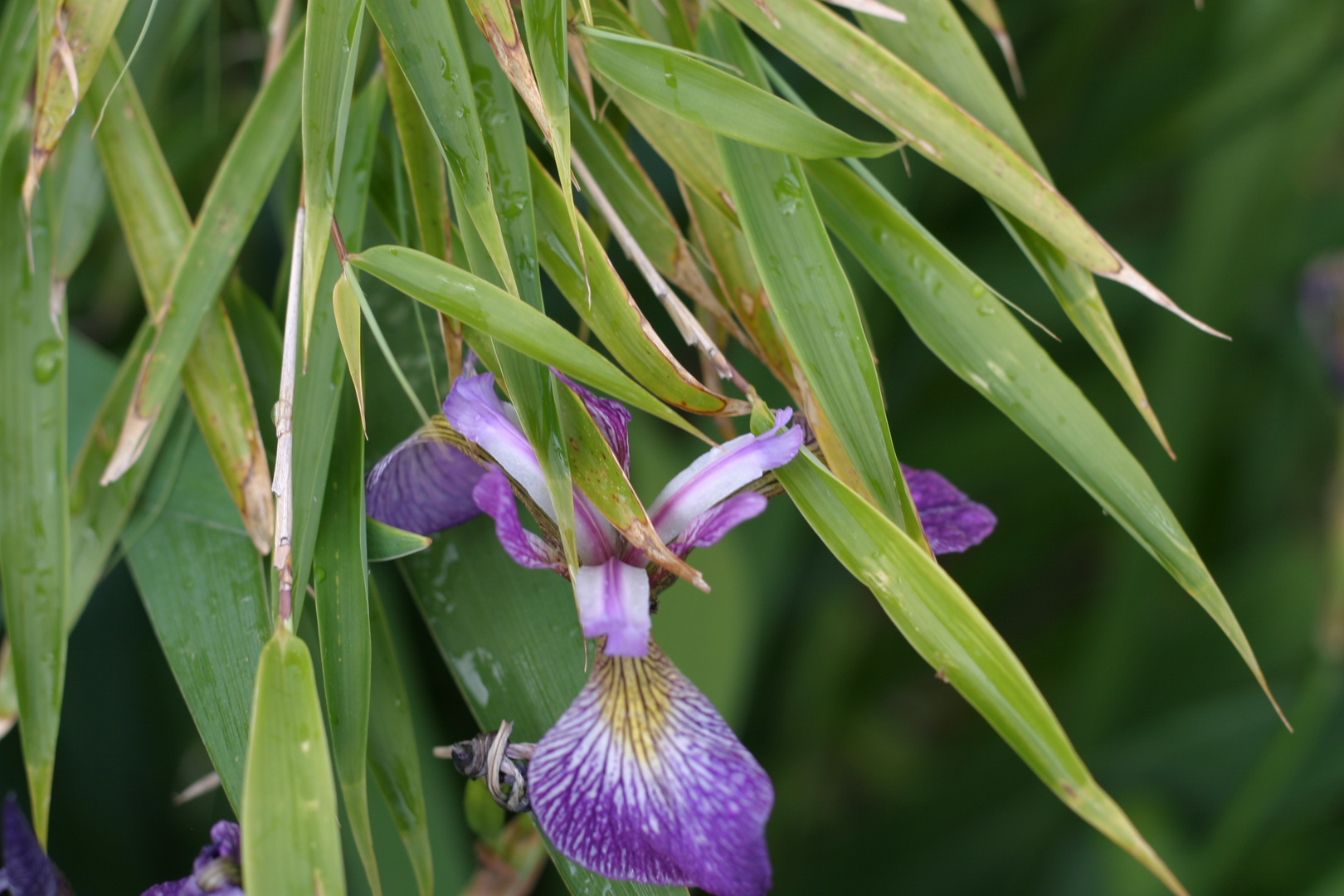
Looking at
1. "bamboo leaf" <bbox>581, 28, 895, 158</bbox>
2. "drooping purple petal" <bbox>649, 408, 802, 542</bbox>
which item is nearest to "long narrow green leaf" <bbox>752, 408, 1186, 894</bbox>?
"drooping purple petal" <bbox>649, 408, 802, 542</bbox>

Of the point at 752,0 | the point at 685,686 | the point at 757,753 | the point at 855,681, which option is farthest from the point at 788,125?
the point at 855,681

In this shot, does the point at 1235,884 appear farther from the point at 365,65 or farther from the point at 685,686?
the point at 365,65

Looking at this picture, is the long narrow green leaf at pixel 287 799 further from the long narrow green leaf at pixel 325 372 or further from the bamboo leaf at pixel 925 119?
the bamboo leaf at pixel 925 119

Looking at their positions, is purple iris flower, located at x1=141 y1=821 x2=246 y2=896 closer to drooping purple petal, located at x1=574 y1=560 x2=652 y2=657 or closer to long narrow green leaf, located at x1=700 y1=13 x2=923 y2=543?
drooping purple petal, located at x1=574 y1=560 x2=652 y2=657

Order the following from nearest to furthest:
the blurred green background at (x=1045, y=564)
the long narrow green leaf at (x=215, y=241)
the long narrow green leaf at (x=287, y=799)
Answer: the long narrow green leaf at (x=287, y=799) → the long narrow green leaf at (x=215, y=241) → the blurred green background at (x=1045, y=564)

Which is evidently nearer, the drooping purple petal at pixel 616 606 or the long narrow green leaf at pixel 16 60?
the drooping purple petal at pixel 616 606

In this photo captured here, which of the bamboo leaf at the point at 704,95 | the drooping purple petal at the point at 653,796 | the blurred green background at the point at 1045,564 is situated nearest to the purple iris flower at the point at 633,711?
the drooping purple petal at the point at 653,796
